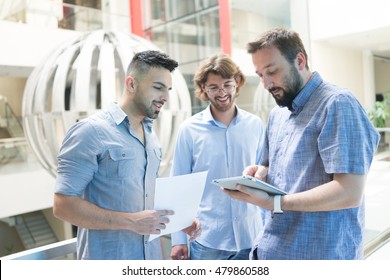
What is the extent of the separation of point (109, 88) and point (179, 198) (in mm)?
2125

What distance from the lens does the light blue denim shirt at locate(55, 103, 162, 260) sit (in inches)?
42.7

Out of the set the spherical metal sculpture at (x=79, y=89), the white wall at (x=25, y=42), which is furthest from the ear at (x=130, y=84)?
the white wall at (x=25, y=42)

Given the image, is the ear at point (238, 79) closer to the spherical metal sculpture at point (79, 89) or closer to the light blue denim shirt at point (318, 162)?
the light blue denim shirt at point (318, 162)

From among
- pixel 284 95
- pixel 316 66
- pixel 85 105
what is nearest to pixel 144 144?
pixel 284 95

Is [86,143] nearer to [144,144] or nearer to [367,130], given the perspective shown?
[144,144]

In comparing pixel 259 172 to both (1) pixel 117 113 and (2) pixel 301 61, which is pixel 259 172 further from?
(1) pixel 117 113

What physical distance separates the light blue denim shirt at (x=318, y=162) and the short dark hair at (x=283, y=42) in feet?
0.34

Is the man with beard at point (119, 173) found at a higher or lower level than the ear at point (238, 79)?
lower

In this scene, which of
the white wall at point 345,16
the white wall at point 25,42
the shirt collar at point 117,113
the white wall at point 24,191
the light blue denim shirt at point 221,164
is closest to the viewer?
the shirt collar at point 117,113

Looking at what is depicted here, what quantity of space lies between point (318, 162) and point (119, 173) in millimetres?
605

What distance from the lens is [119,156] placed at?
45.6 inches

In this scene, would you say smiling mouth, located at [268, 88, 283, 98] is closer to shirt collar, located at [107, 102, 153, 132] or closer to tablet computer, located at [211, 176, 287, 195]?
tablet computer, located at [211, 176, 287, 195]

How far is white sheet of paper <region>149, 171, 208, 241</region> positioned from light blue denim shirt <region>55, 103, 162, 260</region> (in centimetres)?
10

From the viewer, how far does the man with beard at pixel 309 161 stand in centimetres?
98
